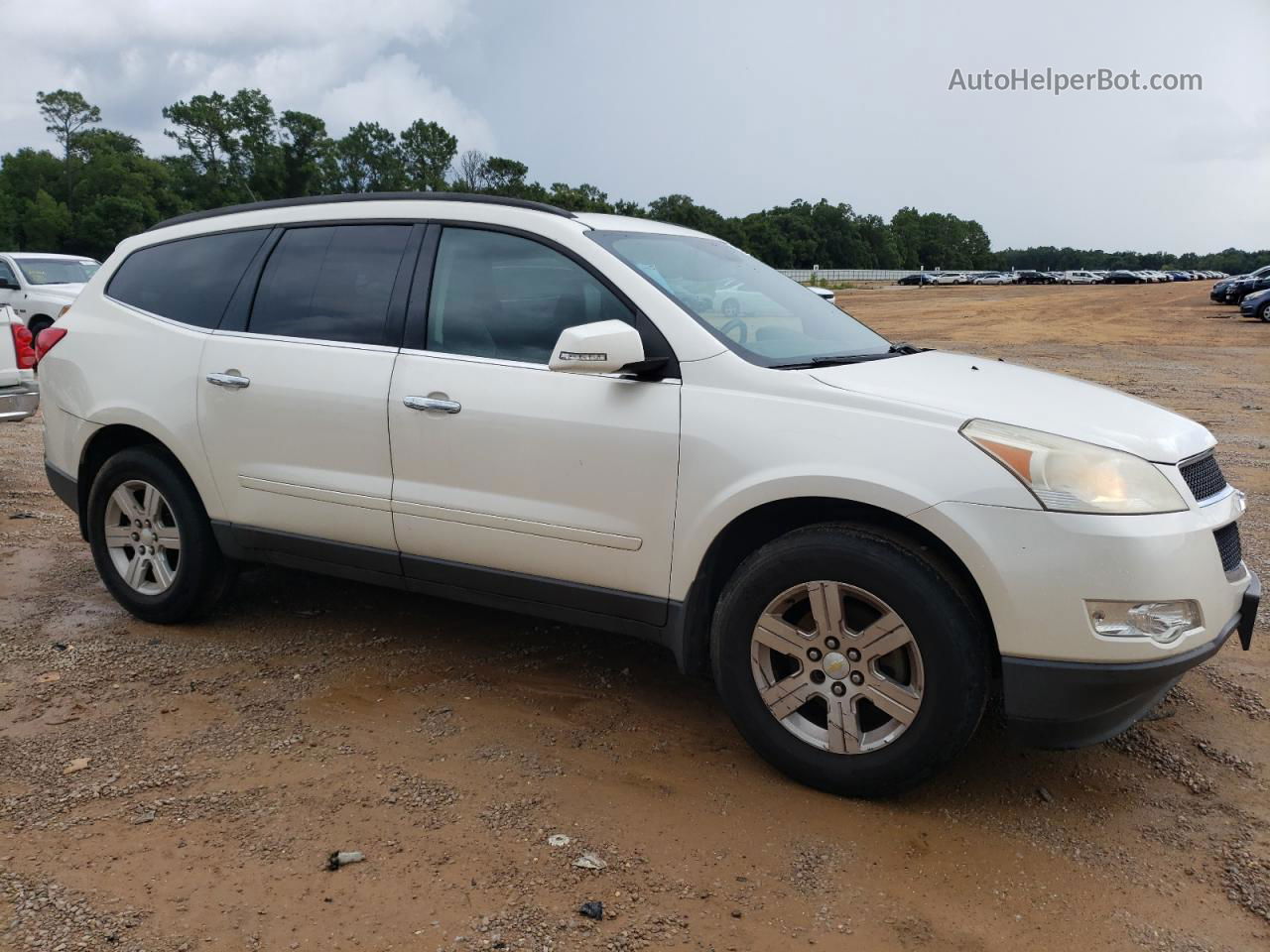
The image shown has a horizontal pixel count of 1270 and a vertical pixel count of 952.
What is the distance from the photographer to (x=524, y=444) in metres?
3.68

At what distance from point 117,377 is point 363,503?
1.54 metres

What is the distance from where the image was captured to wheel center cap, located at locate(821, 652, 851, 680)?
3.20 metres

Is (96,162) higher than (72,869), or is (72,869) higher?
(96,162)

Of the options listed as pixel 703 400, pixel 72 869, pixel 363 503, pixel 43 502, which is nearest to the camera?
pixel 72 869

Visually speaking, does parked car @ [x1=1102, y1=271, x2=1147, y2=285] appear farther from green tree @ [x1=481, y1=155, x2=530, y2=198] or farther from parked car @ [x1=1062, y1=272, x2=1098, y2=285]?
green tree @ [x1=481, y1=155, x2=530, y2=198]

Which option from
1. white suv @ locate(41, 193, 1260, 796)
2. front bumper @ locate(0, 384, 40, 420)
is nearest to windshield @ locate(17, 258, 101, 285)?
front bumper @ locate(0, 384, 40, 420)

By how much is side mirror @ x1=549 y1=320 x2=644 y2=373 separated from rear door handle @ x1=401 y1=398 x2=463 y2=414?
566 millimetres

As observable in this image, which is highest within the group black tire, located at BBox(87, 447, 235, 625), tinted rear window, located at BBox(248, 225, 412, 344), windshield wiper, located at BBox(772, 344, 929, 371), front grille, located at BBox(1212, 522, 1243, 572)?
tinted rear window, located at BBox(248, 225, 412, 344)

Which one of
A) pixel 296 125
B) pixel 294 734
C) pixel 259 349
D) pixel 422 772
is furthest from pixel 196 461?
pixel 296 125

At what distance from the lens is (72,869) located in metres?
2.92

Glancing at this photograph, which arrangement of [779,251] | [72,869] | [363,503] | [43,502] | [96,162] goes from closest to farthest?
1. [72,869]
2. [363,503]
3. [43,502]
4. [96,162]
5. [779,251]

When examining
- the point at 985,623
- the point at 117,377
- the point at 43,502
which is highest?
the point at 117,377

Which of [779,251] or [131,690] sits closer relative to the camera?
[131,690]

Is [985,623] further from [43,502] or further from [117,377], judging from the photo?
[43,502]
